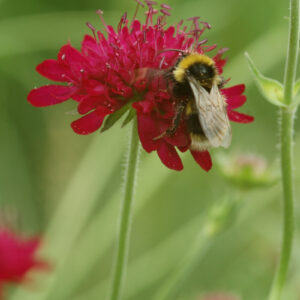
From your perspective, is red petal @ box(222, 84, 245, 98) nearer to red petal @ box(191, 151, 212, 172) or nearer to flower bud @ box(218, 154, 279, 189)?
red petal @ box(191, 151, 212, 172)

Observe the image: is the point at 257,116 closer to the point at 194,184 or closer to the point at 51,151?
the point at 194,184

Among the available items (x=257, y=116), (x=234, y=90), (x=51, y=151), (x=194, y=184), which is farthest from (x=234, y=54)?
(x=234, y=90)

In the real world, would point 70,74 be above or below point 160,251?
above

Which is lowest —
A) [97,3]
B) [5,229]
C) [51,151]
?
[51,151]

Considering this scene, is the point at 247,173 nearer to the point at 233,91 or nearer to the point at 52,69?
the point at 233,91

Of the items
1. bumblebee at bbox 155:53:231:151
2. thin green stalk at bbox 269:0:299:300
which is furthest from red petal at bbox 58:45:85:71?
thin green stalk at bbox 269:0:299:300

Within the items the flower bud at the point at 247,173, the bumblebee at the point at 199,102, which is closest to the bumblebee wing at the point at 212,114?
the bumblebee at the point at 199,102

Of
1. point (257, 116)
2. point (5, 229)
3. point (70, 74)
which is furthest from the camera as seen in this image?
point (257, 116)
